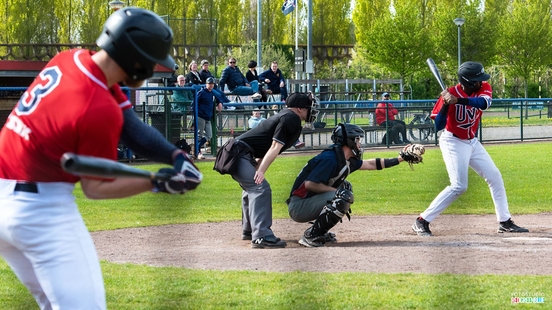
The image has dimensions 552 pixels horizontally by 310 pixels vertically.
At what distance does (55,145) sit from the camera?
3043 mm

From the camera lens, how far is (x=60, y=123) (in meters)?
2.99

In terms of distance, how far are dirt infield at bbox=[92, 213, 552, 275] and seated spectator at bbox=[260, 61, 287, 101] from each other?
38.8 feet

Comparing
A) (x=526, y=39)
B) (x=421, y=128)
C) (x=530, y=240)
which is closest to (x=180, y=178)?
(x=530, y=240)

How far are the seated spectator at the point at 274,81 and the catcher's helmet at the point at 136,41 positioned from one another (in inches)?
703

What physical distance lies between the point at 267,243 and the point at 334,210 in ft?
2.34

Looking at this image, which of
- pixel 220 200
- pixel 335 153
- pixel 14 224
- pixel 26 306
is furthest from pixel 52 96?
pixel 220 200

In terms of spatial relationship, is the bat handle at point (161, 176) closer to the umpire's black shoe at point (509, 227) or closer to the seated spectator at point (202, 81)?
the umpire's black shoe at point (509, 227)

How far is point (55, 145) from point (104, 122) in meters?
0.22

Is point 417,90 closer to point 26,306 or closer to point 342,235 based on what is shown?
point 342,235

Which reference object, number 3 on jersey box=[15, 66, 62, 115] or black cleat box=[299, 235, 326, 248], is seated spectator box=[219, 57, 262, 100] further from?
number 3 on jersey box=[15, 66, 62, 115]

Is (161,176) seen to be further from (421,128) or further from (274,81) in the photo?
(274,81)

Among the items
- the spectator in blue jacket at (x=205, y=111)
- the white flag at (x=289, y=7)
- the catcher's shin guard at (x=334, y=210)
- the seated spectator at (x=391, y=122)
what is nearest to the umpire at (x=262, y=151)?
the catcher's shin guard at (x=334, y=210)

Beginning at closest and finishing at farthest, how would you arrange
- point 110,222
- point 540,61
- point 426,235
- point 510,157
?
point 426,235 < point 110,222 < point 510,157 < point 540,61

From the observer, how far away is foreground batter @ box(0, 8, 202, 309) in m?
3.01
